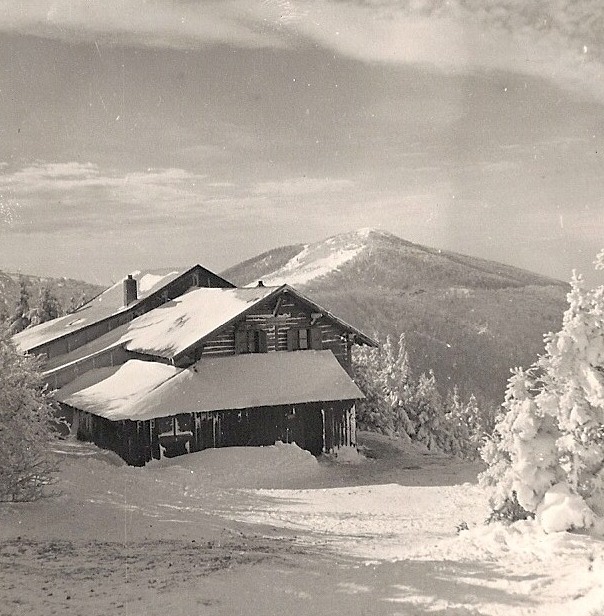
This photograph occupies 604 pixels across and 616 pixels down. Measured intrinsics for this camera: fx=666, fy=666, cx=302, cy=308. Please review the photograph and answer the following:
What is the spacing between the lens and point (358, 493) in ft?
73.0

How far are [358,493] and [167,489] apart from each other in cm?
634

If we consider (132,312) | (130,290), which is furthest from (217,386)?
(130,290)

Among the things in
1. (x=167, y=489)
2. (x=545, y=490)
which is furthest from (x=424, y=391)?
(x=545, y=490)

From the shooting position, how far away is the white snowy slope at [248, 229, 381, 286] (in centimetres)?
12550

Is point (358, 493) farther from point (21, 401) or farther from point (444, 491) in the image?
point (21, 401)

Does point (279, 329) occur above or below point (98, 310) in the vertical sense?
below

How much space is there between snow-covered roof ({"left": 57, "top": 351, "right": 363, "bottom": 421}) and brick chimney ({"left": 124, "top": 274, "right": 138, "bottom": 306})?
785cm

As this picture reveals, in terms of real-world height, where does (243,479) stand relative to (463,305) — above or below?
below

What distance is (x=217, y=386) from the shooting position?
27969 mm

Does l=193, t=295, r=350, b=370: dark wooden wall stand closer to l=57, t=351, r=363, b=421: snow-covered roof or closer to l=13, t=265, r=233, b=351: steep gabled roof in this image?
l=57, t=351, r=363, b=421: snow-covered roof

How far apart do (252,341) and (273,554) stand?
1806 cm

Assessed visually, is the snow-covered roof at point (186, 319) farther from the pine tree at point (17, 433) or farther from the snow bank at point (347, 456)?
the pine tree at point (17, 433)

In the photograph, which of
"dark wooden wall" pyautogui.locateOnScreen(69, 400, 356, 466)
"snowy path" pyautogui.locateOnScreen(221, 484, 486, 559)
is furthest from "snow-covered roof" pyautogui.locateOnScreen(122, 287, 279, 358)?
"snowy path" pyautogui.locateOnScreen(221, 484, 486, 559)

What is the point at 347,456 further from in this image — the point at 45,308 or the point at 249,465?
the point at 45,308
